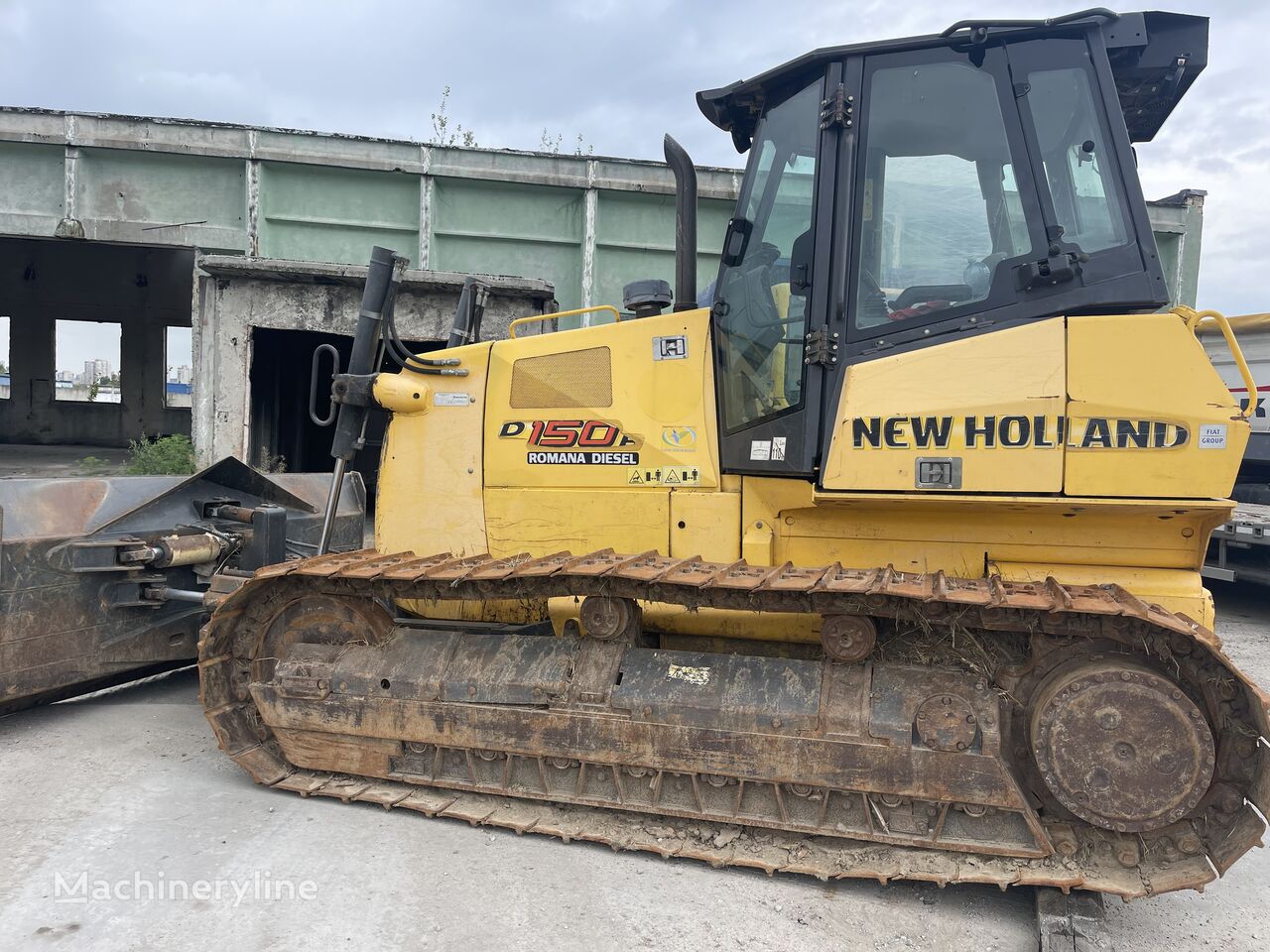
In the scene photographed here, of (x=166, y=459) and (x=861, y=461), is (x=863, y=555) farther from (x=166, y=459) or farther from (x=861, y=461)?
(x=166, y=459)

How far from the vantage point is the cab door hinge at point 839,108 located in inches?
129

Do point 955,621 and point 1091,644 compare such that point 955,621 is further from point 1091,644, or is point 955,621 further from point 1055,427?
point 1055,427

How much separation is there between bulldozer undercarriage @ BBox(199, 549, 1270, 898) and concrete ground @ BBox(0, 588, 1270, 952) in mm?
127

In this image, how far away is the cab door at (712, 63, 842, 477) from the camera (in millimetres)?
3295

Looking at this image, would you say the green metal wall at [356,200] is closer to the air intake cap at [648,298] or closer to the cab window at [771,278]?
the air intake cap at [648,298]

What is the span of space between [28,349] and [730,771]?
22418 mm

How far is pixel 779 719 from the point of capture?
3201 millimetres

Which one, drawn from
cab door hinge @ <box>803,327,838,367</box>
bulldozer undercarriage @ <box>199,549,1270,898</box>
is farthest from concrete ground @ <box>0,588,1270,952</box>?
cab door hinge @ <box>803,327,838,367</box>

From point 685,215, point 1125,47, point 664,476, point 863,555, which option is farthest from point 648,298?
point 1125,47

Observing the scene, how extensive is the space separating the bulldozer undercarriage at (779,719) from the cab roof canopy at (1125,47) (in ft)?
6.81

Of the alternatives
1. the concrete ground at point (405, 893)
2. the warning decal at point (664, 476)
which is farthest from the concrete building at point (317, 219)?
the concrete ground at point (405, 893)

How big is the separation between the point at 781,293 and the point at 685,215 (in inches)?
22.5

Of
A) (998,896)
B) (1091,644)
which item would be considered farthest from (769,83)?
(998,896)

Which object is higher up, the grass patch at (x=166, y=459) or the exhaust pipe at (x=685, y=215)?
the exhaust pipe at (x=685, y=215)
